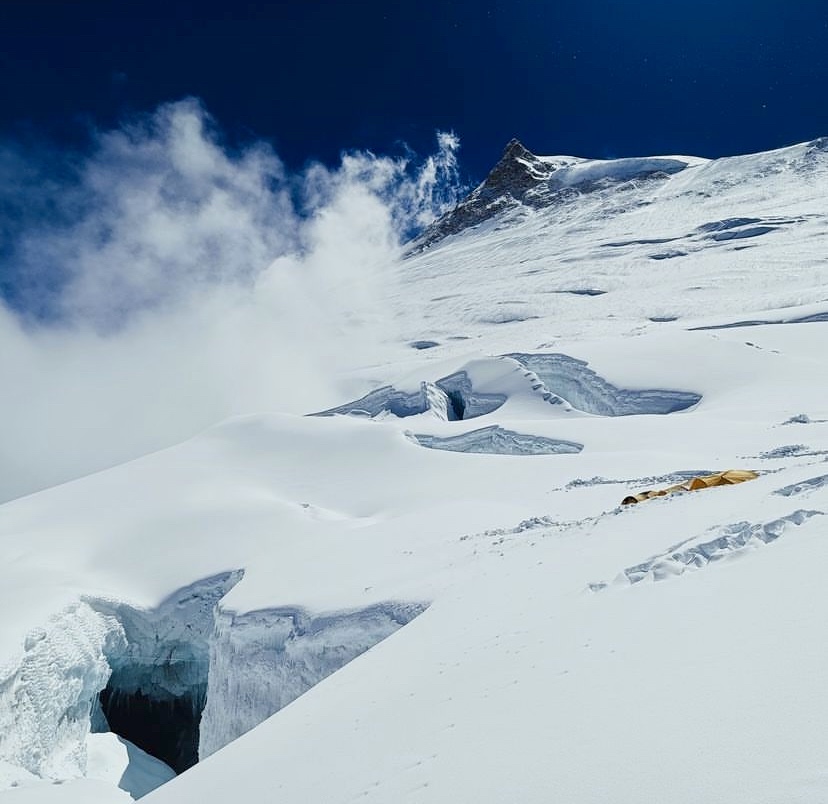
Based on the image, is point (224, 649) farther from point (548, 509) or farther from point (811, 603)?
point (811, 603)

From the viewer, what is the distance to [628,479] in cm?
1212

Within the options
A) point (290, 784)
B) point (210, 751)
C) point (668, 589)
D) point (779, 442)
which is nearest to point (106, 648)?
point (210, 751)

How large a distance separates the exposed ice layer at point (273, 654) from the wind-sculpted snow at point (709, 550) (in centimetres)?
290

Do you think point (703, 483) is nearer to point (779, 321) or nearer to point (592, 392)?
point (592, 392)

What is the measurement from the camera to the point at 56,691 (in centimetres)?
1055

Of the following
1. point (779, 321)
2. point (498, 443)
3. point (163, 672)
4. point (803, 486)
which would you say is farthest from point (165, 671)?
point (779, 321)

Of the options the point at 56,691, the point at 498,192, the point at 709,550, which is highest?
the point at 498,192

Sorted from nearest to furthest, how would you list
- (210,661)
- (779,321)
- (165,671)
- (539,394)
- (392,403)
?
1. (210,661)
2. (165,671)
3. (539,394)
4. (779,321)
5. (392,403)

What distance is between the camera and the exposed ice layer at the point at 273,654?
8109 mm

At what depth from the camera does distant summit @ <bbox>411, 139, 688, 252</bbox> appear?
3800 inches

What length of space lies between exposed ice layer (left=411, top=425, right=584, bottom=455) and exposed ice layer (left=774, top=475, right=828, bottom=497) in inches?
363

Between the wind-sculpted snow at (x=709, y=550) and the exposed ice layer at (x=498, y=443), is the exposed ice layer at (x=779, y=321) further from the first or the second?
the wind-sculpted snow at (x=709, y=550)

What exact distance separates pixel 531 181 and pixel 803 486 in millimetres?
111916

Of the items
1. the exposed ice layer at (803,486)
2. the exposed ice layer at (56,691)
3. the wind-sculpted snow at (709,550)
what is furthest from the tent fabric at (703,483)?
the exposed ice layer at (56,691)
